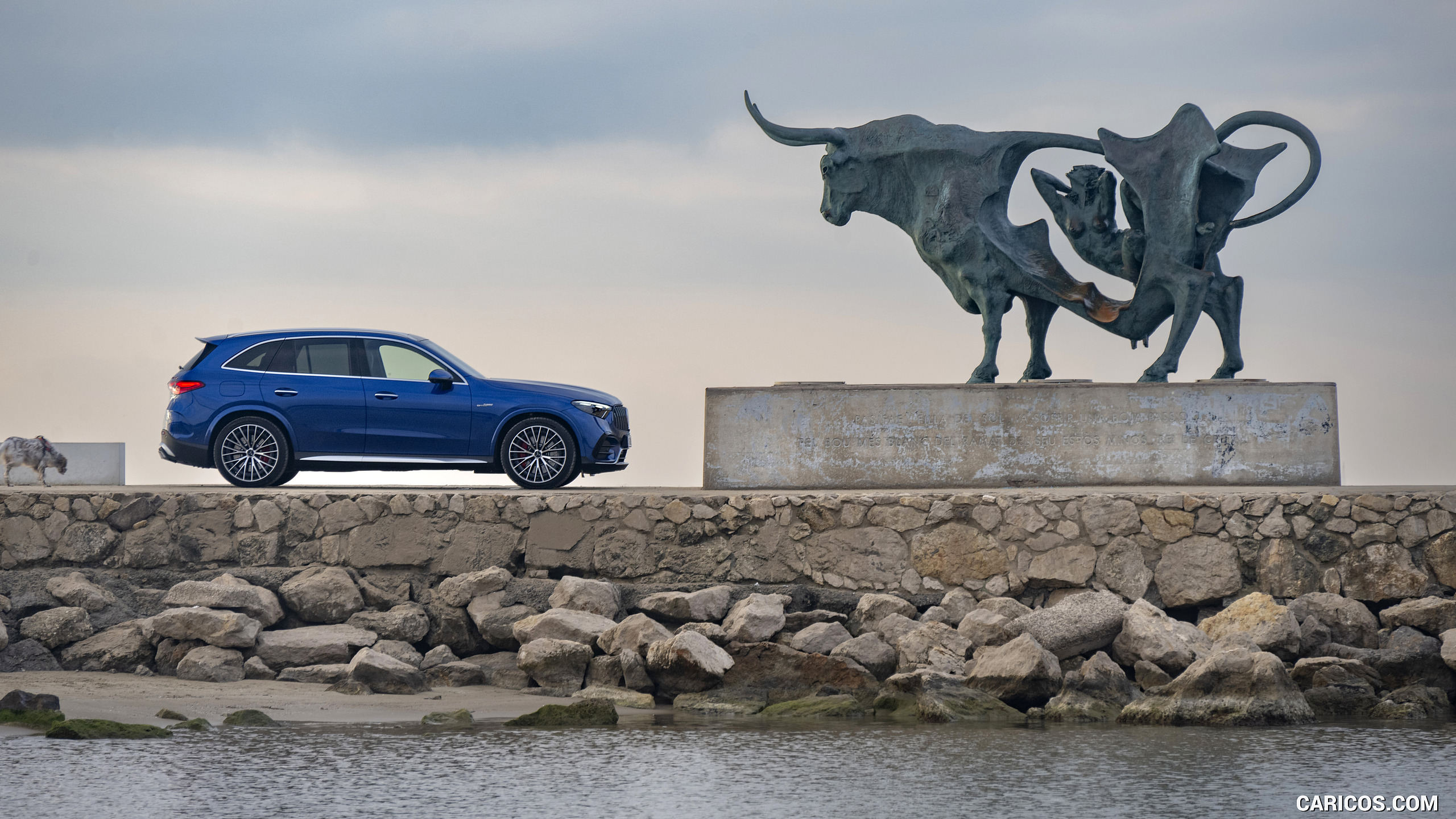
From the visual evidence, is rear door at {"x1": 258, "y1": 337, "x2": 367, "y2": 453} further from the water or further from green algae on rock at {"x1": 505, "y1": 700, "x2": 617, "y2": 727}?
green algae on rock at {"x1": 505, "y1": 700, "x2": 617, "y2": 727}

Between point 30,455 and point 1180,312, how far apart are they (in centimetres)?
1192

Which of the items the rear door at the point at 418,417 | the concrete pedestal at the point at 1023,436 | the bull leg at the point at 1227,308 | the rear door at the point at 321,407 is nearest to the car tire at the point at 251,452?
the rear door at the point at 321,407

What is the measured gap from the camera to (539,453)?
13.3 m

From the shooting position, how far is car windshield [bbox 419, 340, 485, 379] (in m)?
13.2

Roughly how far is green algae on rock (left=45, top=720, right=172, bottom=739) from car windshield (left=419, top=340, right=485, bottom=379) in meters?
5.02

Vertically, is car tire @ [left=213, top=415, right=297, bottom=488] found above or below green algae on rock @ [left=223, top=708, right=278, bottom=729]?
above

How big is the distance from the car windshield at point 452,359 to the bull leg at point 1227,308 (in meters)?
7.48

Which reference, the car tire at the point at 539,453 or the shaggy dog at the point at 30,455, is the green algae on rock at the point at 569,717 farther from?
the shaggy dog at the point at 30,455

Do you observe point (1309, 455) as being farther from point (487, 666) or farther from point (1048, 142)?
point (487, 666)

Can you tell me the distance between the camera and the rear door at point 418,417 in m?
13.0

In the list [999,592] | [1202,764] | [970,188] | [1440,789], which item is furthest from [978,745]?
[970,188]

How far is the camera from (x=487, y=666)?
11.3 m

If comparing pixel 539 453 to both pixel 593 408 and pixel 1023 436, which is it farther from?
pixel 1023 436

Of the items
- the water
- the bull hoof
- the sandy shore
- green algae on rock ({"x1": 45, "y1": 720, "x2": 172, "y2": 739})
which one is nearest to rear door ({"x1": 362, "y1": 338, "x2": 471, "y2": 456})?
the sandy shore
